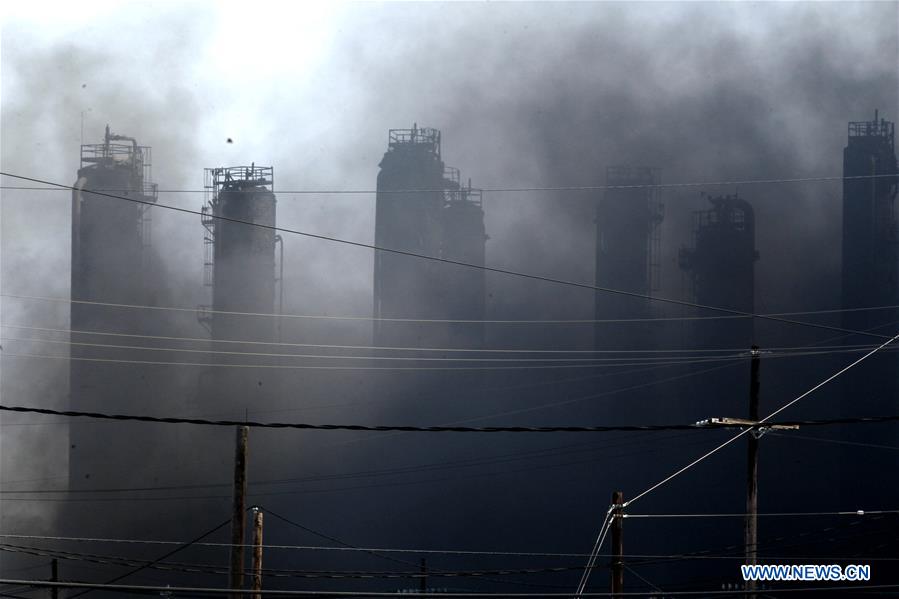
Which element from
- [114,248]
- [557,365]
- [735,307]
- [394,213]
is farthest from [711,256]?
[114,248]

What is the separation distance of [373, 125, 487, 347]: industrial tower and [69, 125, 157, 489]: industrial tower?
6885 mm

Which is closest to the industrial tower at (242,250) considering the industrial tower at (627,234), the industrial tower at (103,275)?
the industrial tower at (103,275)

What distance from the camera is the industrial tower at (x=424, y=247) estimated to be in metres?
27.6

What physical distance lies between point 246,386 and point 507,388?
8.45m

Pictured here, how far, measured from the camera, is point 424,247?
28656 mm

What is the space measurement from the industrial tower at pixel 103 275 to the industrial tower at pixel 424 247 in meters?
6.88

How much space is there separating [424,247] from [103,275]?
9.16 meters

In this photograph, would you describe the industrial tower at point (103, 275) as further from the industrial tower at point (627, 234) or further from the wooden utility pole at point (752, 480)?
the wooden utility pole at point (752, 480)

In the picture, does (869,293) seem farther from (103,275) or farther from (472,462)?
(103,275)

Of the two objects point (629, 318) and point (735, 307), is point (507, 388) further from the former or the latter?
point (735, 307)

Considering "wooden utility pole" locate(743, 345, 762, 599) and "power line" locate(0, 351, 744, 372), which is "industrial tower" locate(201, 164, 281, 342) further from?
"wooden utility pole" locate(743, 345, 762, 599)

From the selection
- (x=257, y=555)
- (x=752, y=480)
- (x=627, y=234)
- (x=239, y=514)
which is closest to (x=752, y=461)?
(x=752, y=480)

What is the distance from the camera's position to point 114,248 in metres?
27.4

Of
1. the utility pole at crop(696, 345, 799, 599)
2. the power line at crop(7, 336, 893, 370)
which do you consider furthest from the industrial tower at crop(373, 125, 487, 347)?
the utility pole at crop(696, 345, 799, 599)
